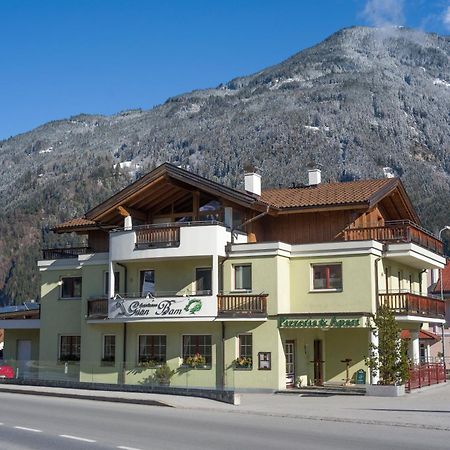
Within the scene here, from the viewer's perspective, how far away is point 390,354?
29031mm

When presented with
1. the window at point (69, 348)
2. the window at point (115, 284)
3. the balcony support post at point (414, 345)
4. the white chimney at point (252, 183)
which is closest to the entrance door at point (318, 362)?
the balcony support post at point (414, 345)

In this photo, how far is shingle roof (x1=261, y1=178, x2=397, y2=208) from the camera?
111ft

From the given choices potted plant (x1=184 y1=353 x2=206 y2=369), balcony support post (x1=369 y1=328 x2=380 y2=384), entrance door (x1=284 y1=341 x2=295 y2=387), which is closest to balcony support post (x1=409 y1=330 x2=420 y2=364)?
balcony support post (x1=369 y1=328 x2=380 y2=384)

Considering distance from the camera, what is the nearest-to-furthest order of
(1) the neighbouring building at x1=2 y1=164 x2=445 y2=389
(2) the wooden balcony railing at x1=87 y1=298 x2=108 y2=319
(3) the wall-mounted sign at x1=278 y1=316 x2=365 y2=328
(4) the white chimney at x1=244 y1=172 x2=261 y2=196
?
(3) the wall-mounted sign at x1=278 y1=316 x2=365 y2=328 → (1) the neighbouring building at x1=2 y1=164 x2=445 y2=389 → (2) the wooden balcony railing at x1=87 y1=298 x2=108 y2=319 → (4) the white chimney at x1=244 y1=172 x2=261 y2=196

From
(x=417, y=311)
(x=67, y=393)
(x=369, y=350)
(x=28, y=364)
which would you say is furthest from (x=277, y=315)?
(x=28, y=364)

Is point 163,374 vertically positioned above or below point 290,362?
below

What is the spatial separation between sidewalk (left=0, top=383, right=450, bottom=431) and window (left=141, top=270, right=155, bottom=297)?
589cm

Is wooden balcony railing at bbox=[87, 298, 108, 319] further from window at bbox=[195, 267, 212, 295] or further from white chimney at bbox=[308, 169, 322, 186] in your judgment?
white chimney at bbox=[308, 169, 322, 186]

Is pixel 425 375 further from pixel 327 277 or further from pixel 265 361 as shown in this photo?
pixel 265 361

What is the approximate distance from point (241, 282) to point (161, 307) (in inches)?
141

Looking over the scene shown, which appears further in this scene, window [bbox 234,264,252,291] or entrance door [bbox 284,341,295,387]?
window [bbox 234,264,252,291]

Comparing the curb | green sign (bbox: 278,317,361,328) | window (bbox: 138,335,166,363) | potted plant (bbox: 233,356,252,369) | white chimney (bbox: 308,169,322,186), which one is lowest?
the curb

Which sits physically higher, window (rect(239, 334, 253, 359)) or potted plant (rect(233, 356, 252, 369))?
window (rect(239, 334, 253, 359))

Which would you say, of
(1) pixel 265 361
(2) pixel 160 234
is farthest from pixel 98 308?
(1) pixel 265 361
